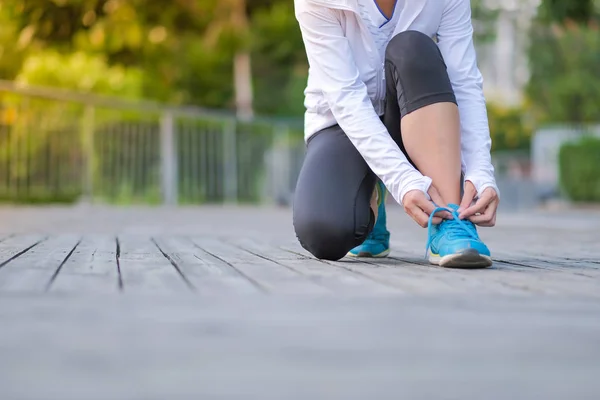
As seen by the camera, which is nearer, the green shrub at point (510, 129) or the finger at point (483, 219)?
the finger at point (483, 219)

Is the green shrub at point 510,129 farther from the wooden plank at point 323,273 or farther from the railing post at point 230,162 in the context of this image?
the wooden plank at point 323,273

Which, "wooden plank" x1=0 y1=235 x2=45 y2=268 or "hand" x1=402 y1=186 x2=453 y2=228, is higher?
"hand" x1=402 y1=186 x2=453 y2=228

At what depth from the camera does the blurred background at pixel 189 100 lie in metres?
9.82

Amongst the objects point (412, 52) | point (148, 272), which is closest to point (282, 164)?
point (412, 52)

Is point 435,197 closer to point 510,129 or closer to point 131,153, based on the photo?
point 131,153

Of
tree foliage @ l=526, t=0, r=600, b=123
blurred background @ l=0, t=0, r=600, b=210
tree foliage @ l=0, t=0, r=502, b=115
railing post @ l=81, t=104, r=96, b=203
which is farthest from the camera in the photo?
tree foliage @ l=526, t=0, r=600, b=123

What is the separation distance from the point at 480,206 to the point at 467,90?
0.47 m

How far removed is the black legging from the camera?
3027 millimetres

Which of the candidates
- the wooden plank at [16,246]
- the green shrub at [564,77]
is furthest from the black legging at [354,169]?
the green shrub at [564,77]

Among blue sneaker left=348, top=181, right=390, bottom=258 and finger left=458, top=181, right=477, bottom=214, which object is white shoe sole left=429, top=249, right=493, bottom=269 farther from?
blue sneaker left=348, top=181, right=390, bottom=258

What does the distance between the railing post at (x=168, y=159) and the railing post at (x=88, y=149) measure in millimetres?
1028

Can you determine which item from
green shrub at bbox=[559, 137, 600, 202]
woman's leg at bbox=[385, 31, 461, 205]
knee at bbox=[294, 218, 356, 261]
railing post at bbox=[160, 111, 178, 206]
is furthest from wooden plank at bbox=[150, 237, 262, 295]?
green shrub at bbox=[559, 137, 600, 202]

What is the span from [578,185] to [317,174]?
14.7 meters

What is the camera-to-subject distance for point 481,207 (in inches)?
113
